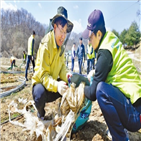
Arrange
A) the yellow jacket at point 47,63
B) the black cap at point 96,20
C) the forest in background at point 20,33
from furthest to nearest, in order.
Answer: the forest in background at point 20,33 → the yellow jacket at point 47,63 → the black cap at point 96,20

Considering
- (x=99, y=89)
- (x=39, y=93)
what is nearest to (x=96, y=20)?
(x=99, y=89)

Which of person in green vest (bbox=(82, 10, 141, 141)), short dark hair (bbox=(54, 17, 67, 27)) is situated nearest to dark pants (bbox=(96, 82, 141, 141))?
person in green vest (bbox=(82, 10, 141, 141))

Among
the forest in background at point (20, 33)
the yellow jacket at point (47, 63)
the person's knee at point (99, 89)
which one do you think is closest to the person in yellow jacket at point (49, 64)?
the yellow jacket at point (47, 63)

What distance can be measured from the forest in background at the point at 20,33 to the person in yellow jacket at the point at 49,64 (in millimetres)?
28025

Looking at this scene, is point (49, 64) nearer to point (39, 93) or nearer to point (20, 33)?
point (39, 93)

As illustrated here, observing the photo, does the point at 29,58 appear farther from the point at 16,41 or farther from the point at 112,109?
the point at 16,41

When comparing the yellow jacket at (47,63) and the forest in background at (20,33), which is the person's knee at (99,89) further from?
the forest in background at (20,33)

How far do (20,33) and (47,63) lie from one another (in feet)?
134

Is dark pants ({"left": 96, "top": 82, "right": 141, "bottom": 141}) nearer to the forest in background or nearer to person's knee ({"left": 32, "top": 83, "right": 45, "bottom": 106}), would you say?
person's knee ({"left": 32, "top": 83, "right": 45, "bottom": 106})

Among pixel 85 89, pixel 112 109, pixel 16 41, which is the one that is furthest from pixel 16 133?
pixel 16 41

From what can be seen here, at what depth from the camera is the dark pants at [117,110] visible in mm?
1033

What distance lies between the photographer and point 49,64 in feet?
4.71

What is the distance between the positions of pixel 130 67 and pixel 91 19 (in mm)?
526

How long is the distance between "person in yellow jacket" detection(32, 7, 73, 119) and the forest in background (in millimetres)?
28025
